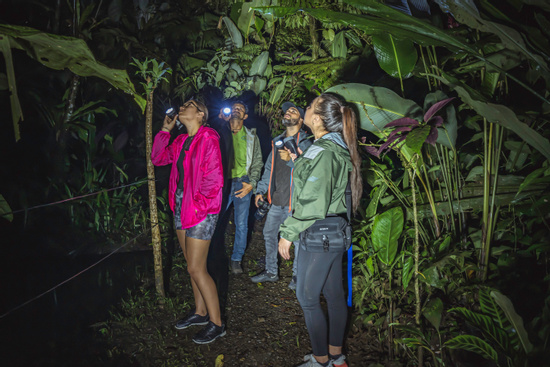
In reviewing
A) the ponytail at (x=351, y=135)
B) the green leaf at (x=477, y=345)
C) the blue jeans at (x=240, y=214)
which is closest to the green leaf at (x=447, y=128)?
the ponytail at (x=351, y=135)

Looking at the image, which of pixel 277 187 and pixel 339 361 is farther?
pixel 277 187

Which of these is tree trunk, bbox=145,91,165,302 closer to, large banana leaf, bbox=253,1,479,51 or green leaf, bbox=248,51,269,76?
large banana leaf, bbox=253,1,479,51

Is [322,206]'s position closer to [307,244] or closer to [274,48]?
[307,244]

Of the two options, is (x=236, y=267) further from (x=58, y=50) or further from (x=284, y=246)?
Answer: (x=58, y=50)

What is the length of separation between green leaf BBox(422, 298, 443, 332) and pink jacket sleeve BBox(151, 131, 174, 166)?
2.35 meters

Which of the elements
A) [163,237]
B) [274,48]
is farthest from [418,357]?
[274,48]

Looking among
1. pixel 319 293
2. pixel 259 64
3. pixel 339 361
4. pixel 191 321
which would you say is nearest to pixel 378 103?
pixel 319 293

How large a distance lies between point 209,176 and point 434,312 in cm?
179

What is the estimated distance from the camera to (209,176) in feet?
8.21

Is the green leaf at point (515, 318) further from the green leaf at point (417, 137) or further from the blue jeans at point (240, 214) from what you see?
the blue jeans at point (240, 214)

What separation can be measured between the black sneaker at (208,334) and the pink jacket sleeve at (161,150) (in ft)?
4.84

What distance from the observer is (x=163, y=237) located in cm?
464

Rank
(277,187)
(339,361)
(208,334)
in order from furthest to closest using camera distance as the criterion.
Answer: (277,187) < (208,334) < (339,361)

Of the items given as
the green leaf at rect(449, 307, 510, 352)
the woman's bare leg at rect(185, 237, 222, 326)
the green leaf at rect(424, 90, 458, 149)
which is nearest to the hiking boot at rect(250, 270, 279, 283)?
the woman's bare leg at rect(185, 237, 222, 326)
